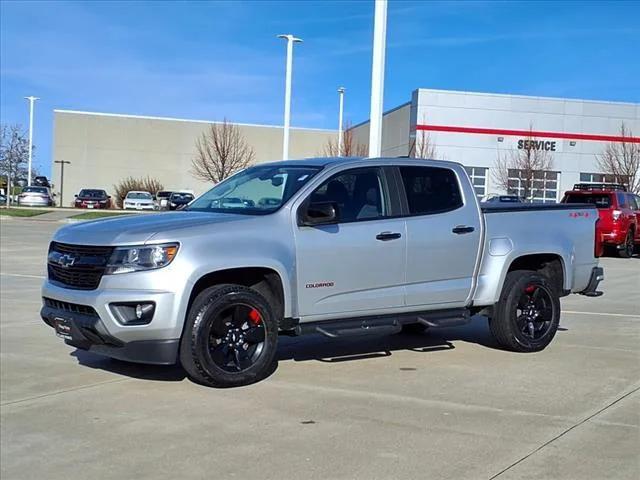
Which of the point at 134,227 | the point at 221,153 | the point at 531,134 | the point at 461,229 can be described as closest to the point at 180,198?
the point at 221,153

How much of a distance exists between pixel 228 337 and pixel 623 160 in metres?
43.8

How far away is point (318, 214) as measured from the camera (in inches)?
261

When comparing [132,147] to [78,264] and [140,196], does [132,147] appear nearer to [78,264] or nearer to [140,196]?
[140,196]

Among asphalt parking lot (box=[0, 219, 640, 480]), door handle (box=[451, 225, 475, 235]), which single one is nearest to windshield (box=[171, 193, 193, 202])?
asphalt parking lot (box=[0, 219, 640, 480])

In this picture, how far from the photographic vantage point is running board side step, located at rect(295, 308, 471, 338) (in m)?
6.80

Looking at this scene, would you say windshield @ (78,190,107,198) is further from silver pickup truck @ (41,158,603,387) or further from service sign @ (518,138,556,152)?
silver pickup truck @ (41,158,603,387)

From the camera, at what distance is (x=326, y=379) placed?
22.5 feet

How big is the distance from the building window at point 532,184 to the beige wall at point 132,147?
22.0 meters

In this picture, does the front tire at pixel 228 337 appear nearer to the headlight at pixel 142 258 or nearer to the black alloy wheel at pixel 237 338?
the black alloy wheel at pixel 237 338

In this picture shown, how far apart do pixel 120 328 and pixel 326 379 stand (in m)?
1.91

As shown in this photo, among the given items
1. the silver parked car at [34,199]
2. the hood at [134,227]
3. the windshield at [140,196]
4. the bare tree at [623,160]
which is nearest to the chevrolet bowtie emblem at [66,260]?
the hood at [134,227]

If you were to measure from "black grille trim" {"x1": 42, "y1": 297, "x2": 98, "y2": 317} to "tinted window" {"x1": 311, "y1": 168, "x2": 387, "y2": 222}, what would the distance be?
82.8 inches

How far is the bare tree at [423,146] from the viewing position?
46656mm

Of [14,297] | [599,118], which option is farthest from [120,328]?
[599,118]
